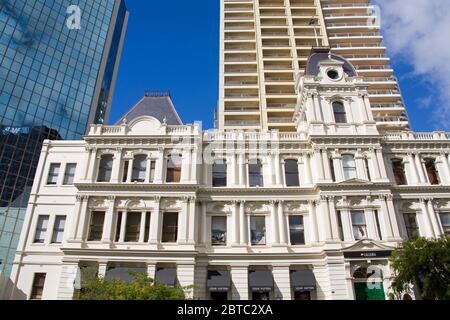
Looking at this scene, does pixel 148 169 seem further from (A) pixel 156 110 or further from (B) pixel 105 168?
(A) pixel 156 110

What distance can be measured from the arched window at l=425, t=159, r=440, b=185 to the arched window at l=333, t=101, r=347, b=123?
27.3 feet

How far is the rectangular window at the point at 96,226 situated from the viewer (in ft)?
93.8

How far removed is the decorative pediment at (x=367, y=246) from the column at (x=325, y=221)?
1666mm

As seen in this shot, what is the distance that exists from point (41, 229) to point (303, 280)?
21.1 metres

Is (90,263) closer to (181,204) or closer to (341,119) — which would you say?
(181,204)

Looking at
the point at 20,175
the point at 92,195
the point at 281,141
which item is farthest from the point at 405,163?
the point at 20,175

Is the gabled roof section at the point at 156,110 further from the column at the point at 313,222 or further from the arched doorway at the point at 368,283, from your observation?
the arched doorway at the point at 368,283

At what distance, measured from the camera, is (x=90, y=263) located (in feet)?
88.9

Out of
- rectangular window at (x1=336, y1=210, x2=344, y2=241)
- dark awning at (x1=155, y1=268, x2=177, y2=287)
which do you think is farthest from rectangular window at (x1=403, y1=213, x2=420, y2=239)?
dark awning at (x1=155, y1=268, x2=177, y2=287)

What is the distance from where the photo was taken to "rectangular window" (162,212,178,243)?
28627mm

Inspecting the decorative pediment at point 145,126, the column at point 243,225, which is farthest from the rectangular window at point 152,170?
the column at point 243,225

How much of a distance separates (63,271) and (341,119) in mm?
26450

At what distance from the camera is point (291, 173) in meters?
32.0
